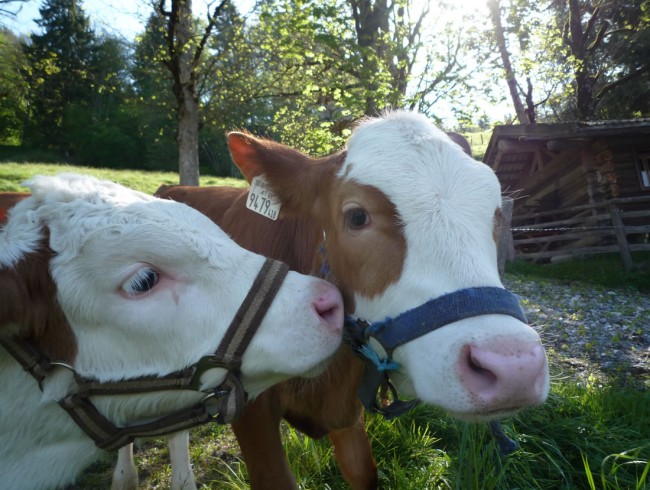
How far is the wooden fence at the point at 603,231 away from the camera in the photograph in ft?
34.7

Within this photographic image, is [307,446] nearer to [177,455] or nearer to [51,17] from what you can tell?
[177,455]

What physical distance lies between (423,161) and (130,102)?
33.6 feet

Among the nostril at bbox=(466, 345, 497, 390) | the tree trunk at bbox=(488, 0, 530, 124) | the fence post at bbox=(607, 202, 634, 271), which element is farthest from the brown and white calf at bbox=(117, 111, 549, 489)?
the tree trunk at bbox=(488, 0, 530, 124)

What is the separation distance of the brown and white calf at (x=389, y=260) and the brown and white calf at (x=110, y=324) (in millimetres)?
344

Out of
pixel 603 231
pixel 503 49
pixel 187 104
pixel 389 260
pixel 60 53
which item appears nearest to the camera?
pixel 389 260

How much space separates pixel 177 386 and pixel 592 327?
23.2 feet

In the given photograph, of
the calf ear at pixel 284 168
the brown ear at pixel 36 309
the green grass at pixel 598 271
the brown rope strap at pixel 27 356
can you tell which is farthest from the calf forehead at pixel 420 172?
the green grass at pixel 598 271

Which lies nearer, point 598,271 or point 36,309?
point 36,309

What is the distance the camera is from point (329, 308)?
1.60 metres

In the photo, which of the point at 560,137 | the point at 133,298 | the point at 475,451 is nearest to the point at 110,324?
the point at 133,298

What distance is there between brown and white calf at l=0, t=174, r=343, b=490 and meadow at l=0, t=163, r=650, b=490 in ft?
Result: 5.16

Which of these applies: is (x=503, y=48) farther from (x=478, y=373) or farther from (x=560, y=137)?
(x=478, y=373)

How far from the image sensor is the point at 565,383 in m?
4.29

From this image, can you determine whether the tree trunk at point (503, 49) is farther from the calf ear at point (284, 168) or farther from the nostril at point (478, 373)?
the nostril at point (478, 373)
